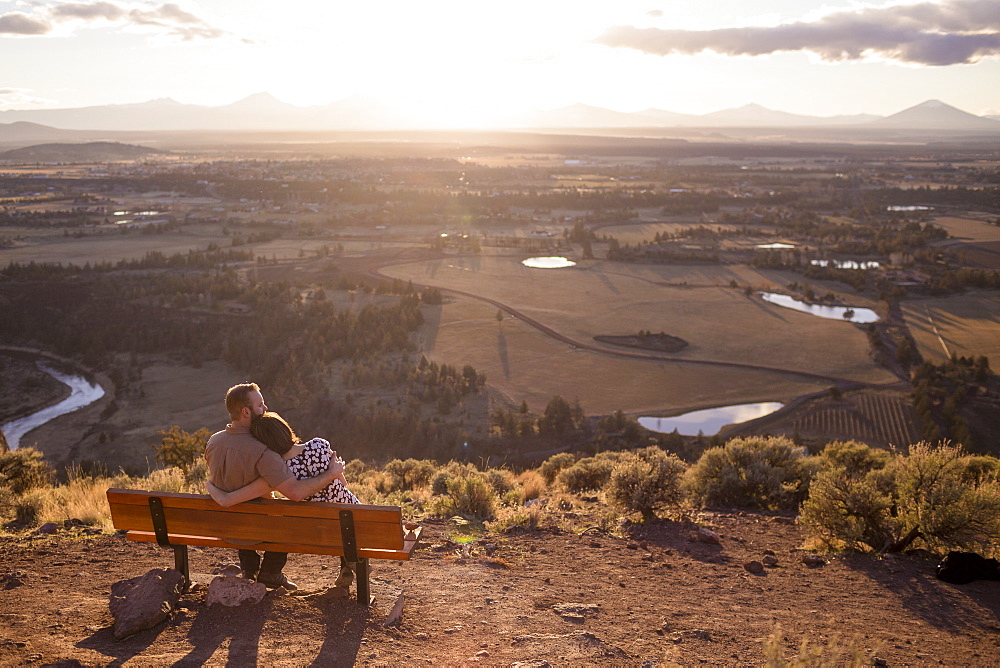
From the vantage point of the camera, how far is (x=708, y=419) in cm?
2559

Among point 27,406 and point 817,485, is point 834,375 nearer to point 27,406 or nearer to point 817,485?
point 817,485

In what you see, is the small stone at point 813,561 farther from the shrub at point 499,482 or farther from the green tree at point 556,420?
the green tree at point 556,420

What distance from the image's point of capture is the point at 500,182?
12488cm

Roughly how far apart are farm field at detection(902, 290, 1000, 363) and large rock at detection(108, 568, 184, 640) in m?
33.9

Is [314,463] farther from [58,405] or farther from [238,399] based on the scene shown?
[58,405]

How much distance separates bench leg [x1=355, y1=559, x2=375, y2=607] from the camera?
16.9 ft

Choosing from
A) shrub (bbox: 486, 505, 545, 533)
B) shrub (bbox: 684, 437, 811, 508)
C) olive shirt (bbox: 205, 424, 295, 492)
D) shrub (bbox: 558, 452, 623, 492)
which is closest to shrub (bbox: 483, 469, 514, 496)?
shrub (bbox: 558, 452, 623, 492)

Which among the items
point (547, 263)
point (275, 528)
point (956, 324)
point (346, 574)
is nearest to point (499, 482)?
point (346, 574)

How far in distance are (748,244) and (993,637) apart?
2422 inches

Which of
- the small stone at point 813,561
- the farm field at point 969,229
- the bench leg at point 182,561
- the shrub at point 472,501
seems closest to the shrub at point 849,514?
the small stone at point 813,561

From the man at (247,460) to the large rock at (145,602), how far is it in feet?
2.67

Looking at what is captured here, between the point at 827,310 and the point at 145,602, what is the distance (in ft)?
140

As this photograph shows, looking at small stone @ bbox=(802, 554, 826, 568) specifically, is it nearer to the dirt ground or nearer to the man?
the dirt ground

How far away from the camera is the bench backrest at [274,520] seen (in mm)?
4949
